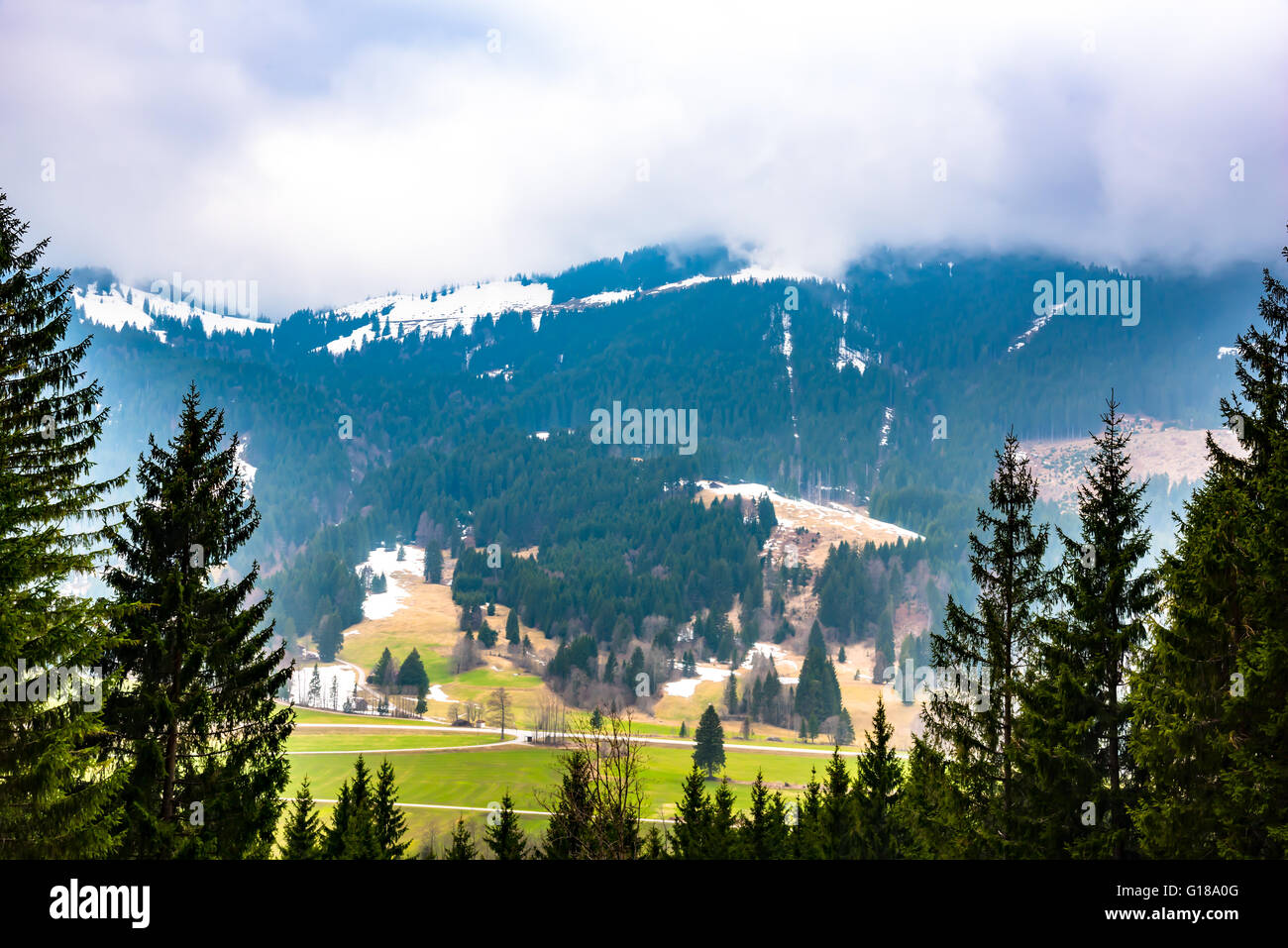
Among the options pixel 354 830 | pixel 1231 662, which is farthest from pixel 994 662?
pixel 354 830

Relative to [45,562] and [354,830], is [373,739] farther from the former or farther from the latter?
[45,562]

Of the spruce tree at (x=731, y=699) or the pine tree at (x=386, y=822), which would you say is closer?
the pine tree at (x=386, y=822)

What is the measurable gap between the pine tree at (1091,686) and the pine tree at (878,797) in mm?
18284

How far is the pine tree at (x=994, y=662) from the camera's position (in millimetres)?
23641

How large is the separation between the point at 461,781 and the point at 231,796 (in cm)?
11028

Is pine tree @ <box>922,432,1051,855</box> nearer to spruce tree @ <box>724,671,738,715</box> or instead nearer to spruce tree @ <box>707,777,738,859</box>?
spruce tree @ <box>707,777,738,859</box>

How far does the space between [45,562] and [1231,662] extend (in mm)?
24886

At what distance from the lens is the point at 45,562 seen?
1648 centimetres

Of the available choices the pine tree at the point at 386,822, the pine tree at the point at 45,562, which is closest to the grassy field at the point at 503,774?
the pine tree at the point at 386,822

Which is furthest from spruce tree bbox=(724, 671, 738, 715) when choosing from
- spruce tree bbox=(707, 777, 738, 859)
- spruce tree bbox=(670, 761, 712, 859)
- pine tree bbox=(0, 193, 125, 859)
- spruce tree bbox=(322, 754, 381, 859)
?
pine tree bbox=(0, 193, 125, 859)

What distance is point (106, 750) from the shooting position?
20.4 m

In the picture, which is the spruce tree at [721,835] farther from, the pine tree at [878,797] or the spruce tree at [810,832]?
the pine tree at [878,797]
